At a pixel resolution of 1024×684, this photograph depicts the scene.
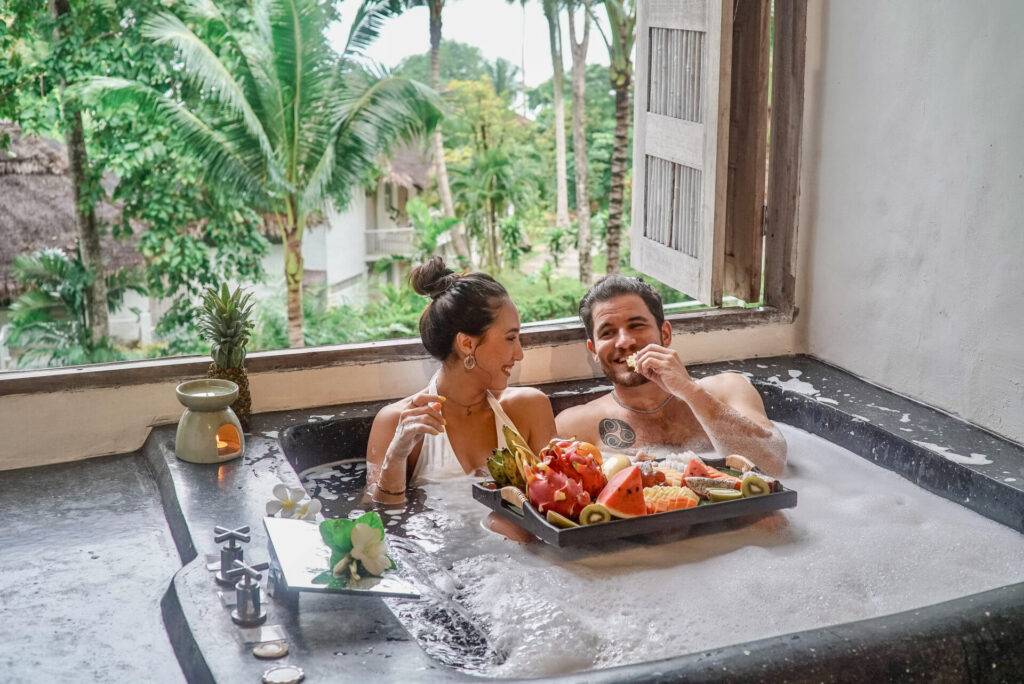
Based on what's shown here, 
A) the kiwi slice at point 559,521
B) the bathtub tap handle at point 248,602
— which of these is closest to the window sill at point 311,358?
the kiwi slice at point 559,521

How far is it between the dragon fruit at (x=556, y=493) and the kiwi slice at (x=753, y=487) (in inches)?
15.6

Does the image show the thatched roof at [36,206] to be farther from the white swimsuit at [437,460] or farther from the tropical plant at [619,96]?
the white swimsuit at [437,460]

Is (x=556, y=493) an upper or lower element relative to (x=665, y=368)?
lower

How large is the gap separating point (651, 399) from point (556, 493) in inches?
37.0

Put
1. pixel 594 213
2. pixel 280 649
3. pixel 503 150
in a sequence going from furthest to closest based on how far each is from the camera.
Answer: pixel 594 213
pixel 503 150
pixel 280 649

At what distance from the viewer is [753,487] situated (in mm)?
2340

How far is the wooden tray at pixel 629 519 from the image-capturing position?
7.02ft

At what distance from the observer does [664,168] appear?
369cm

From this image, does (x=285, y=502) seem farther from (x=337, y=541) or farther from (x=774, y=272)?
(x=774, y=272)

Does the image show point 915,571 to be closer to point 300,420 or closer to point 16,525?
point 300,420

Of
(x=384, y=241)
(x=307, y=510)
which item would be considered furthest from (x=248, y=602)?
(x=384, y=241)

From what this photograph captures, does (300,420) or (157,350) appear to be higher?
(300,420)

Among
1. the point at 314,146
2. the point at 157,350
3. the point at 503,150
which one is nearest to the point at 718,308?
the point at 314,146

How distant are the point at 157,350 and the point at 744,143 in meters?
9.92
